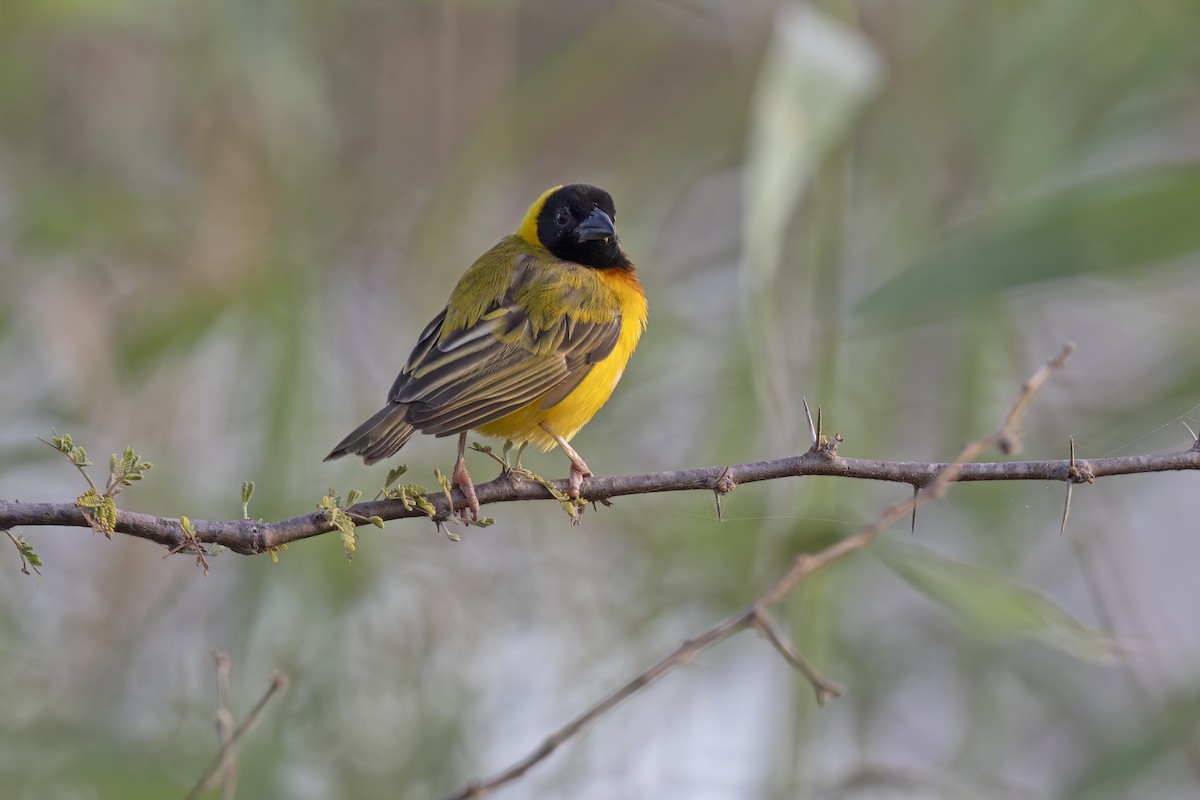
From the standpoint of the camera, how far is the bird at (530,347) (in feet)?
10.9

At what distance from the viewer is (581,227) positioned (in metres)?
4.39

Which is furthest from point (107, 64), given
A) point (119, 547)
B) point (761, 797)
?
point (761, 797)

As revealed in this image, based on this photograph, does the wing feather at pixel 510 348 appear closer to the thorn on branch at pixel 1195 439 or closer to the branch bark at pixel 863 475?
the branch bark at pixel 863 475

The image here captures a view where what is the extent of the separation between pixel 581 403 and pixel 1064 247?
4.55ft

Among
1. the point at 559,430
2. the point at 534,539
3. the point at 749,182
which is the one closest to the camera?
the point at 749,182

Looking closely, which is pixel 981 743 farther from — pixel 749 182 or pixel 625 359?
pixel 749 182

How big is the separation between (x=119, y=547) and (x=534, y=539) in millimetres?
1682

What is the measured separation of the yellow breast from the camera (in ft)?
12.3

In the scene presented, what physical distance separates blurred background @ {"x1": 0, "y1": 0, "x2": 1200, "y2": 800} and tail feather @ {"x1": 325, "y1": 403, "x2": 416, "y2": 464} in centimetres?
76

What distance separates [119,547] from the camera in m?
5.43

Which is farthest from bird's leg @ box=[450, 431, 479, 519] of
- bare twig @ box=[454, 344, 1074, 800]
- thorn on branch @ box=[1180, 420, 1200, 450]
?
thorn on branch @ box=[1180, 420, 1200, 450]

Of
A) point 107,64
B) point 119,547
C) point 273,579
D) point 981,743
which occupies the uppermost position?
point 107,64

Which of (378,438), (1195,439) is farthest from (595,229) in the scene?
(1195,439)

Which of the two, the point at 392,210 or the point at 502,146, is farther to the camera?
the point at 392,210
